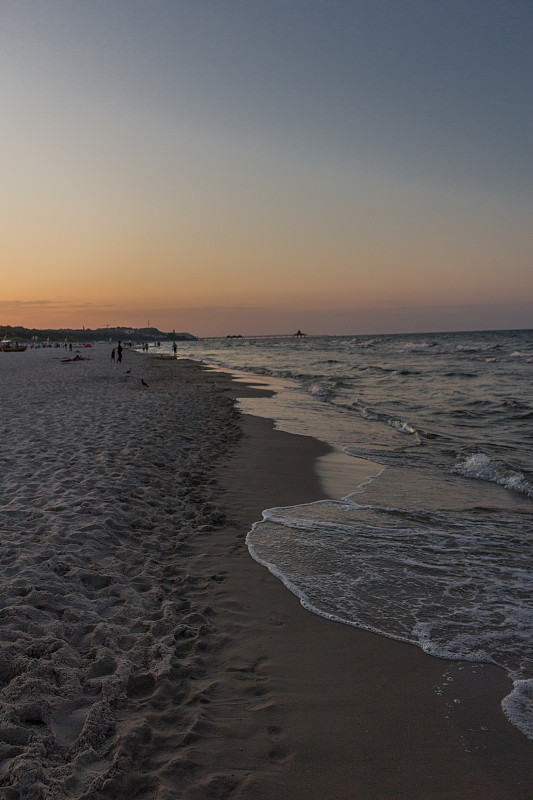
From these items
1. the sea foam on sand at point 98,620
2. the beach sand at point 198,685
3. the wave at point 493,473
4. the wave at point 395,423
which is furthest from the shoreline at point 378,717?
the wave at point 395,423

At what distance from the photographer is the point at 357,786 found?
2.54m

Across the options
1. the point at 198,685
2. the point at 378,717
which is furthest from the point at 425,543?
the point at 198,685

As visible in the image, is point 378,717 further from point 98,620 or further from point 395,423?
point 395,423

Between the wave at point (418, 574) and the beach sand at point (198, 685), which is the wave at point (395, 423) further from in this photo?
the beach sand at point (198, 685)

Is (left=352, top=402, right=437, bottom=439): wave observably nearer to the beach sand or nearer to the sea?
the sea

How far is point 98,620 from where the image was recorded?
3900mm

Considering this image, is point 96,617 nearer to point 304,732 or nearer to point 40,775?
point 40,775

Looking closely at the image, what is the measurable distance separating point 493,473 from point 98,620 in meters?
7.85

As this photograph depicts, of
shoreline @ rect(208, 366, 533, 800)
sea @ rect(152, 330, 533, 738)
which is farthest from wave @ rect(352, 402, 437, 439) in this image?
shoreline @ rect(208, 366, 533, 800)

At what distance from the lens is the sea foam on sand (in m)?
2.61

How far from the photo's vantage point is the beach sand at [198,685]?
8.41 ft

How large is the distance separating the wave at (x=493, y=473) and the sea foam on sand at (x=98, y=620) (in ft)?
17.0

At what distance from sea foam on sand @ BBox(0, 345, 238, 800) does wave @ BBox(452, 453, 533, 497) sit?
5181 millimetres

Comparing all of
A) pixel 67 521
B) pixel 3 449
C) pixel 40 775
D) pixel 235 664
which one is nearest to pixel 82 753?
pixel 40 775
